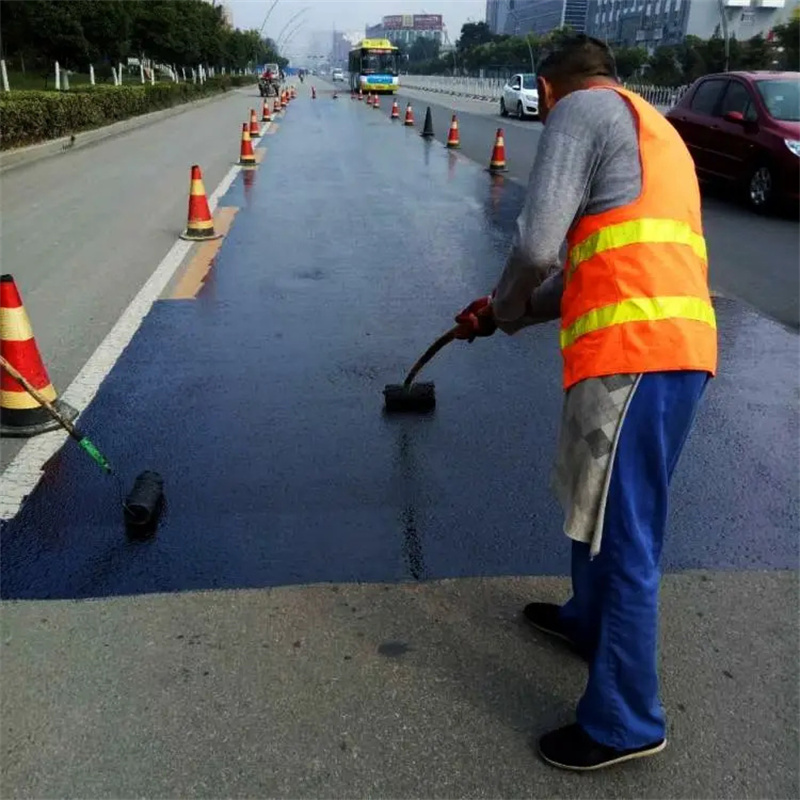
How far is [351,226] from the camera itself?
991cm

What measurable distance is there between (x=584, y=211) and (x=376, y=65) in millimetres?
54682

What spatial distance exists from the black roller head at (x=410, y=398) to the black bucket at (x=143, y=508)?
1.45m

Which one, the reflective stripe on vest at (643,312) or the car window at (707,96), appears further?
the car window at (707,96)

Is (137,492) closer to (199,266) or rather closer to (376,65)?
(199,266)

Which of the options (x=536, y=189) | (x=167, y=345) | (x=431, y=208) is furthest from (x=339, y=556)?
(x=431, y=208)

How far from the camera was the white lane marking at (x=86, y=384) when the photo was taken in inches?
149

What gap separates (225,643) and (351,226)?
768 cm

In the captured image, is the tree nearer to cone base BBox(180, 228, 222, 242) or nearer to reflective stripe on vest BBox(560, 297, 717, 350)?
cone base BBox(180, 228, 222, 242)

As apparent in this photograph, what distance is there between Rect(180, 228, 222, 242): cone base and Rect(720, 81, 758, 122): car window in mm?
7188

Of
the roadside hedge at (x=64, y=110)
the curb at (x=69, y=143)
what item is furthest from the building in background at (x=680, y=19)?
the curb at (x=69, y=143)

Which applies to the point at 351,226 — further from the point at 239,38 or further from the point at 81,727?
the point at 239,38

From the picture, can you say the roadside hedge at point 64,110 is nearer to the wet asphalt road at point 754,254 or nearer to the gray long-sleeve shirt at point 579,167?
the wet asphalt road at point 754,254

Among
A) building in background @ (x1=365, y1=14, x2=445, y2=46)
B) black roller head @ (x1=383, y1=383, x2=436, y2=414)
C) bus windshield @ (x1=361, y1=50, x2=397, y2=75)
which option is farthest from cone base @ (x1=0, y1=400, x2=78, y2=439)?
building in background @ (x1=365, y1=14, x2=445, y2=46)

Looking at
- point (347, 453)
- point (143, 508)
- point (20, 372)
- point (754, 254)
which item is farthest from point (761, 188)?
point (143, 508)
